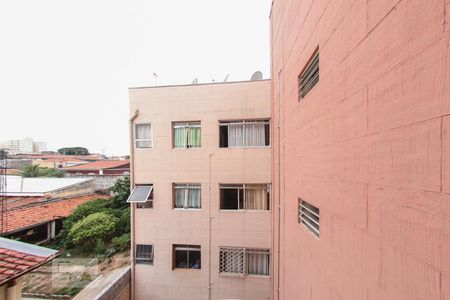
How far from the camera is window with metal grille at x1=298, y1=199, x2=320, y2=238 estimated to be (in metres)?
2.64

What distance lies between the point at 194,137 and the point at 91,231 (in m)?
7.31

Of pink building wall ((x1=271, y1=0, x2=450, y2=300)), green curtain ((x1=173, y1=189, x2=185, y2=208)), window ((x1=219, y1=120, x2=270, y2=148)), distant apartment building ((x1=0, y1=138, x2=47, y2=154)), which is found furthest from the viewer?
distant apartment building ((x1=0, y1=138, x2=47, y2=154))

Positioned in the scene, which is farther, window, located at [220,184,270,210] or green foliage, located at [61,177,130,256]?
green foliage, located at [61,177,130,256]

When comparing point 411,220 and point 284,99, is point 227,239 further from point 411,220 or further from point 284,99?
point 411,220

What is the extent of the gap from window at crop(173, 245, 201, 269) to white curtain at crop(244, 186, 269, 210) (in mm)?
2106

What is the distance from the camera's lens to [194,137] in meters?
6.47

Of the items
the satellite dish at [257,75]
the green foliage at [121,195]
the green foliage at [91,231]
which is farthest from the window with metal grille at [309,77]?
the green foliage at [121,195]

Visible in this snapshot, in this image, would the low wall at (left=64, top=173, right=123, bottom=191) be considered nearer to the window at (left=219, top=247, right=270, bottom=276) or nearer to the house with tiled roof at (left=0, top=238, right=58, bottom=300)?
the window at (left=219, top=247, right=270, bottom=276)

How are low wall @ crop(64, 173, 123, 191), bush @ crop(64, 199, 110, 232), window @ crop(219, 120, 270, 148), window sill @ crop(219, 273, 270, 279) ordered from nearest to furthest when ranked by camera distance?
window sill @ crop(219, 273, 270, 279) < window @ crop(219, 120, 270, 148) < bush @ crop(64, 199, 110, 232) < low wall @ crop(64, 173, 123, 191)

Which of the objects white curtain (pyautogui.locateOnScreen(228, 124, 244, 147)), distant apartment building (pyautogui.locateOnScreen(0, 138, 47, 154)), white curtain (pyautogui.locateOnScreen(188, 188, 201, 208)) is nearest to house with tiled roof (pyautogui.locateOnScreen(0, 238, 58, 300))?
white curtain (pyautogui.locateOnScreen(188, 188, 201, 208))

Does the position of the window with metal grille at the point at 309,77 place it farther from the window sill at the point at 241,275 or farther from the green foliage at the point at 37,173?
the green foliage at the point at 37,173

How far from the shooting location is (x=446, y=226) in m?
0.89

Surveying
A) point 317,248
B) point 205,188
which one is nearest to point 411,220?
point 317,248

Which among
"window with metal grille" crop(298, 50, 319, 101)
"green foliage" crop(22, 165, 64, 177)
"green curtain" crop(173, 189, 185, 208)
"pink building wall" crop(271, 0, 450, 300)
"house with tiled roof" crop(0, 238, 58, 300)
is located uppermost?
"window with metal grille" crop(298, 50, 319, 101)
